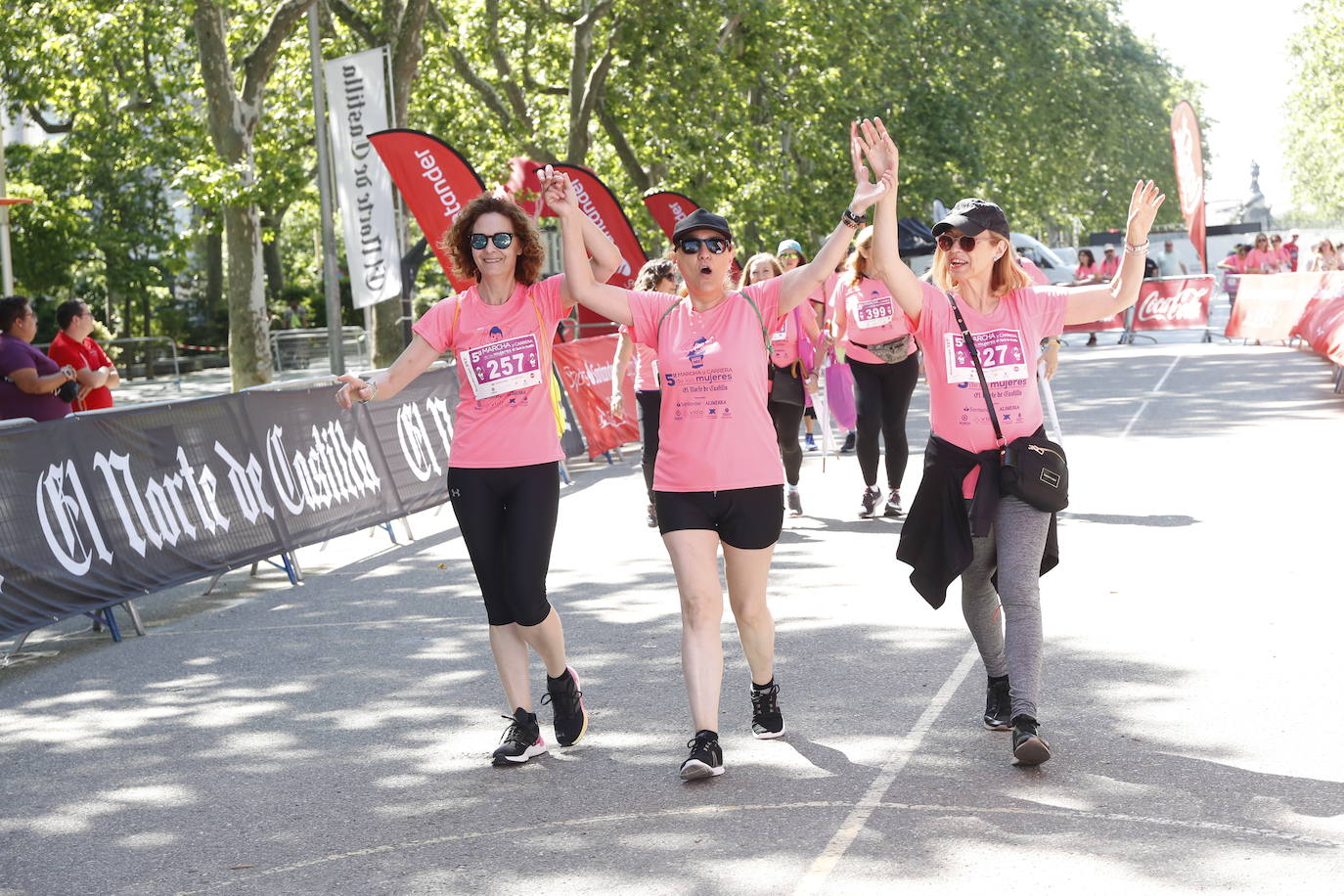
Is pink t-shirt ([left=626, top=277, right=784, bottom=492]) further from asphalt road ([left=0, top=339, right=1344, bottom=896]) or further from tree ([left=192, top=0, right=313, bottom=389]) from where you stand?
tree ([left=192, top=0, right=313, bottom=389])

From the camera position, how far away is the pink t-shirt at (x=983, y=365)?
5484 millimetres

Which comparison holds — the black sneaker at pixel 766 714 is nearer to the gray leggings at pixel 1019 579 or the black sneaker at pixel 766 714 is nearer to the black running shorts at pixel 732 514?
the black running shorts at pixel 732 514

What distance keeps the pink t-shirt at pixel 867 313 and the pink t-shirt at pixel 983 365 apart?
473 centimetres

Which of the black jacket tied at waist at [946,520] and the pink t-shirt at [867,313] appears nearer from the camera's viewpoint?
the black jacket tied at waist at [946,520]

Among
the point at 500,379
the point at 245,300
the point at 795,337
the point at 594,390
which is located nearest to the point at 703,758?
the point at 500,379

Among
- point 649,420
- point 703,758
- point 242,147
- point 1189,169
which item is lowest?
point 703,758

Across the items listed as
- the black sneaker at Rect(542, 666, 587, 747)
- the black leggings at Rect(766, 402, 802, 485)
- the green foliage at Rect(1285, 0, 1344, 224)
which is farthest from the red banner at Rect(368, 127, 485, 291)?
the green foliage at Rect(1285, 0, 1344, 224)

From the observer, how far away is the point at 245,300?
2317 centimetres

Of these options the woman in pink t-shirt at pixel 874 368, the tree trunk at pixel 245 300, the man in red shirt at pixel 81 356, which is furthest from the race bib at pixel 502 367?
the tree trunk at pixel 245 300

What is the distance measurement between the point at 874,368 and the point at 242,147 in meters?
13.7

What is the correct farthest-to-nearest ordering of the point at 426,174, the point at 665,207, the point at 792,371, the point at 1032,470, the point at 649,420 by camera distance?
the point at 665,207 < the point at 426,174 < the point at 792,371 < the point at 649,420 < the point at 1032,470

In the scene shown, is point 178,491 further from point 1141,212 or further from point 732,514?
point 1141,212

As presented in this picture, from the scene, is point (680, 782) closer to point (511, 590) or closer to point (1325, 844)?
point (511, 590)

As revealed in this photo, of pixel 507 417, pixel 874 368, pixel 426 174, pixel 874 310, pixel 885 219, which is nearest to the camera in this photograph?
pixel 885 219
